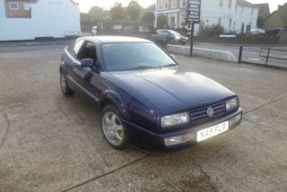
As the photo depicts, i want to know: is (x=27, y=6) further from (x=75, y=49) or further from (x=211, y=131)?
(x=211, y=131)

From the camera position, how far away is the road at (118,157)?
2537mm

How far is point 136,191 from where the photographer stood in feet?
7.98

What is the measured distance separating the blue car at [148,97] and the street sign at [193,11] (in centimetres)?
780

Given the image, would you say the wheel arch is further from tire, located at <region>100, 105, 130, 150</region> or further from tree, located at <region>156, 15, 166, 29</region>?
tree, located at <region>156, 15, 166, 29</region>

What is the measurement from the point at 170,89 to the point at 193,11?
941 centimetres

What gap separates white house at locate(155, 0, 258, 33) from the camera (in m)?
34.6

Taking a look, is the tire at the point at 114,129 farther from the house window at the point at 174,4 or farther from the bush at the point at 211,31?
the house window at the point at 174,4

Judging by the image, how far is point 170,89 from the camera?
295 centimetres

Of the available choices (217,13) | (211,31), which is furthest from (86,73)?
(217,13)

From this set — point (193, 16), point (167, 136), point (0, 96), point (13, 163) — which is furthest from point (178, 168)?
point (193, 16)

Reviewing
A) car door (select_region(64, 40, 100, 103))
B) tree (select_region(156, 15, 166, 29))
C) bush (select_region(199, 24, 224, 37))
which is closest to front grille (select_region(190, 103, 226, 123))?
car door (select_region(64, 40, 100, 103))

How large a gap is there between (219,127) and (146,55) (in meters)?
1.79

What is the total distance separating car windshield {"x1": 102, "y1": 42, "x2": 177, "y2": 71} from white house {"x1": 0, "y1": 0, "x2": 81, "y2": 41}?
872 inches

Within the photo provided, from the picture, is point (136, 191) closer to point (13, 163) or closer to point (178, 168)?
point (178, 168)
